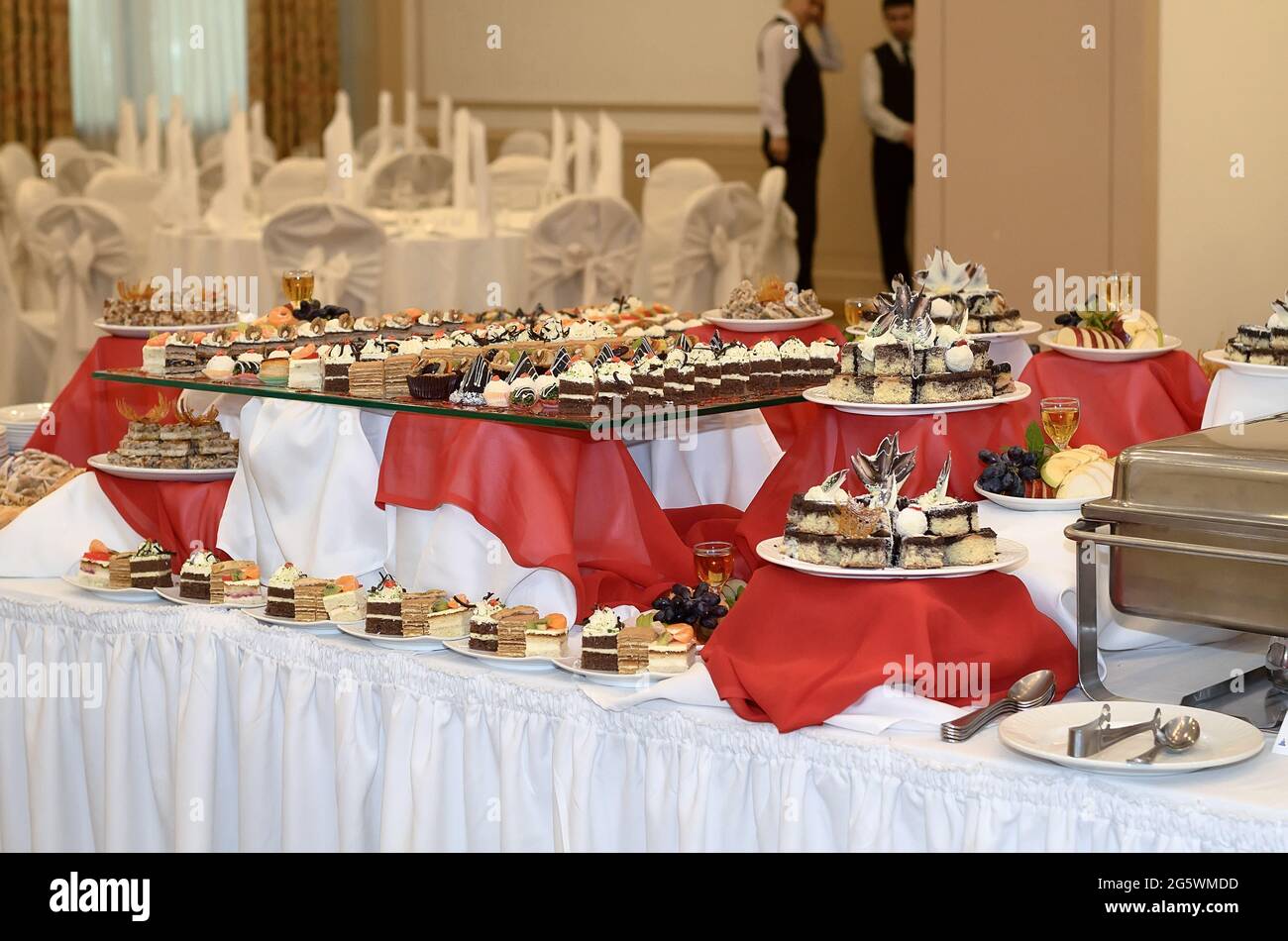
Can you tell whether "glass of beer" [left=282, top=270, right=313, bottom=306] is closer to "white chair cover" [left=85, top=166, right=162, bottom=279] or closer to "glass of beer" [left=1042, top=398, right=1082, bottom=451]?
"glass of beer" [left=1042, top=398, right=1082, bottom=451]

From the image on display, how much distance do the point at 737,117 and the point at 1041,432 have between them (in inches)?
334

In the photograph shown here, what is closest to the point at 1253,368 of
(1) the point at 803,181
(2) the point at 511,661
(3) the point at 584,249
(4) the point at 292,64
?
(2) the point at 511,661

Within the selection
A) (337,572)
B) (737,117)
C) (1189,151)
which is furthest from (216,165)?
(337,572)

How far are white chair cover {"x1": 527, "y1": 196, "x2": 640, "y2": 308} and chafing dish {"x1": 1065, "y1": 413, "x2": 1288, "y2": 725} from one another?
15.0 ft

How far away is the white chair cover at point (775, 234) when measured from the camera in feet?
25.6

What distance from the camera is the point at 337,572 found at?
122 inches

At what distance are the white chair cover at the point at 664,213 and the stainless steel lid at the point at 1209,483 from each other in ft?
18.8

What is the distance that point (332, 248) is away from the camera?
6.47m

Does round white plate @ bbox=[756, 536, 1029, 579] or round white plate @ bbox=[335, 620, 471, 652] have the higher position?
round white plate @ bbox=[756, 536, 1029, 579]

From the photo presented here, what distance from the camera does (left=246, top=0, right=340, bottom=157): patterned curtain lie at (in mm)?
12367

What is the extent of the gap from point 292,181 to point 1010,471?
6.79 m

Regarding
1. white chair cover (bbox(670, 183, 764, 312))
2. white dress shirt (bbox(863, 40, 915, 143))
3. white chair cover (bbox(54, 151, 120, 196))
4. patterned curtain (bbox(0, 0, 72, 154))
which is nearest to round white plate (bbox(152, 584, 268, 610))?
white chair cover (bbox(670, 183, 764, 312))

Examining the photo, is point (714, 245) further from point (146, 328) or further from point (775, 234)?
point (146, 328)
